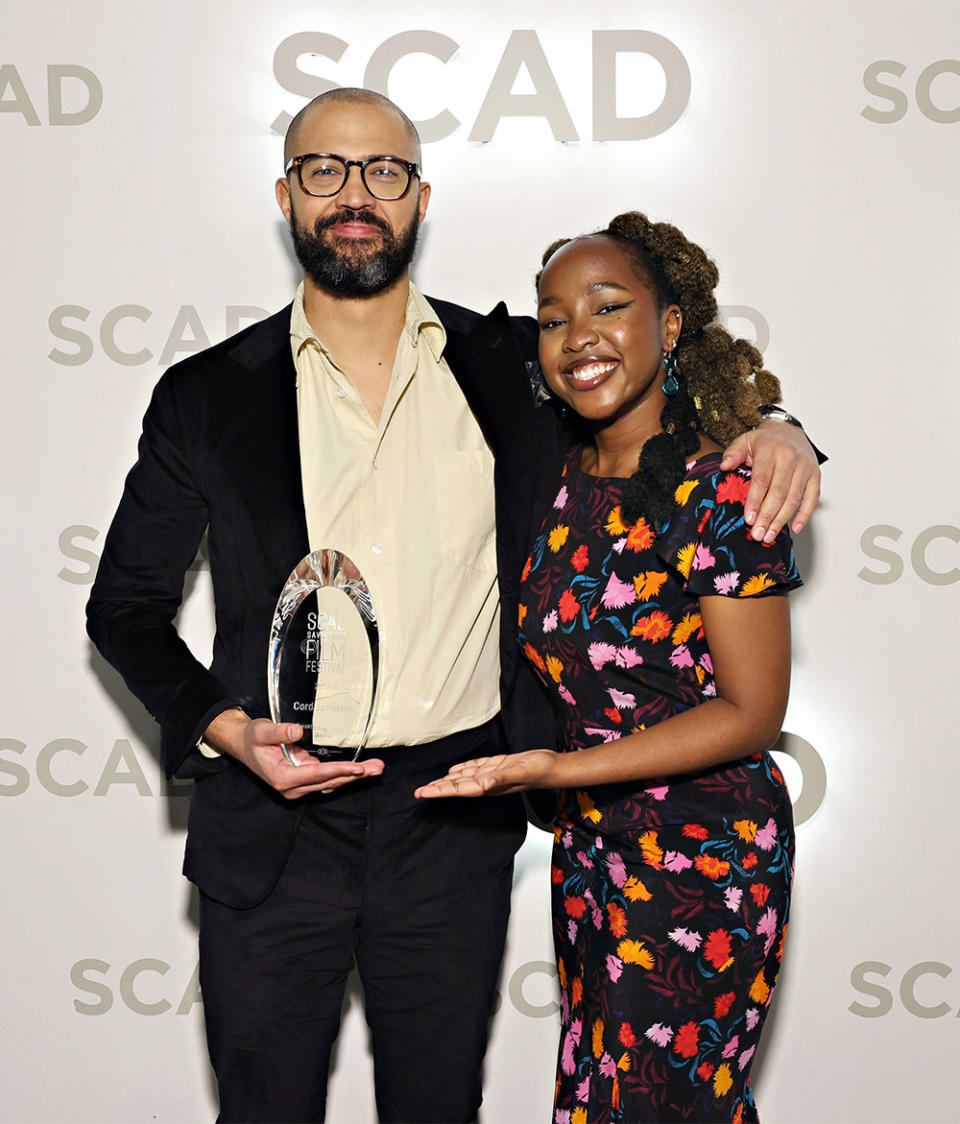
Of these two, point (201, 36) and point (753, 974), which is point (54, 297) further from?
point (753, 974)

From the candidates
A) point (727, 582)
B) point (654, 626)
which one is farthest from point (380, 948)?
point (727, 582)

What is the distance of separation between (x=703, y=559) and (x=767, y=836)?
1.21ft

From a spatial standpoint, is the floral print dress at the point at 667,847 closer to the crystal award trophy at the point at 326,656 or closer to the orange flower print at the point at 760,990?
the orange flower print at the point at 760,990

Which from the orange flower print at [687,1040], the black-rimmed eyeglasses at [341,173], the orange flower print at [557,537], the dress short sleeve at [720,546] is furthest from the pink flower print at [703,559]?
the black-rimmed eyeglasses at [341,173]

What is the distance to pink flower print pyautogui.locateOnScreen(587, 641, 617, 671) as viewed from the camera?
1473 millimetres

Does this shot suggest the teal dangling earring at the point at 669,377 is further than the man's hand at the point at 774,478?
Yes

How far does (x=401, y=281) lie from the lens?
1691 millimetres

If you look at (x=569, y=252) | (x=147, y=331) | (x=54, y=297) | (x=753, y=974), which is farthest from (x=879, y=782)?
(x=54, y=297)

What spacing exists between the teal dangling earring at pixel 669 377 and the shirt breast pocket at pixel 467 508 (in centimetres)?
27

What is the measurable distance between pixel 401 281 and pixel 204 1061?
1504 mm

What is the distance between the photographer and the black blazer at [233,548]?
62.7 inches

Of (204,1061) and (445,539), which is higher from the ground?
(445,539)

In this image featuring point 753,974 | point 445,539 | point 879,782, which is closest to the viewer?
point 753,974

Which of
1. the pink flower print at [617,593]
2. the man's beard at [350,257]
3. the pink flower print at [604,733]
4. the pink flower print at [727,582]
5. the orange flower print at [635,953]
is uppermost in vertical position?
the man's beard at [350,257]
